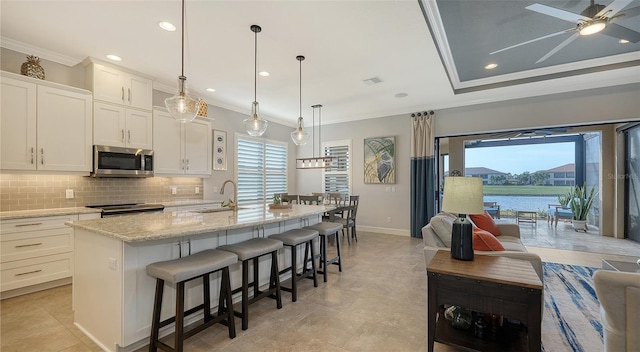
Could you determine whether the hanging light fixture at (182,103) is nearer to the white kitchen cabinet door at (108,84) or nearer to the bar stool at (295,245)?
the bar stool at (295,245)

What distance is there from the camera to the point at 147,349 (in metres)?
2.08

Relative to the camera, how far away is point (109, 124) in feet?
12.6

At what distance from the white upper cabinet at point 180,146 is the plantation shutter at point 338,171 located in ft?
10.6

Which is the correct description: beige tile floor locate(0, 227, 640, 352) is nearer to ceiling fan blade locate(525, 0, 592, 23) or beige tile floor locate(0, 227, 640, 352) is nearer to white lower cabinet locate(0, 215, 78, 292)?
white lower cabinet locate(0, 215, 78, 292)

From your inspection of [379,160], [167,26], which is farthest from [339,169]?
[167,26]

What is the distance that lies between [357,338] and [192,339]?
1370 millimetres

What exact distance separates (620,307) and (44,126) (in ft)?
17.9

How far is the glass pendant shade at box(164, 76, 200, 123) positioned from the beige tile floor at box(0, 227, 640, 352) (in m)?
2.06

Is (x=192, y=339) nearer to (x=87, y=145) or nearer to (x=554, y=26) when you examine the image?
(x=87, y=145)

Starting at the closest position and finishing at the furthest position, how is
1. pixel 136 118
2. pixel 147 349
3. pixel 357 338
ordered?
pixel 147 349
pixel 357 338
pixel 136 118

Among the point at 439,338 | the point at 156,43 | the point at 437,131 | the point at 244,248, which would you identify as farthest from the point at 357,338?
the point at 437,131

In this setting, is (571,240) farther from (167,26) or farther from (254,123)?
(167,26)

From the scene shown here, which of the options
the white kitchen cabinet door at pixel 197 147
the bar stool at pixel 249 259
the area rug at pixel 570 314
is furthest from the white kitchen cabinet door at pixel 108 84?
the area rug at pixel 570 314

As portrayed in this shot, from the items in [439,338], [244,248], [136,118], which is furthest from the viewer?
[136,118]
